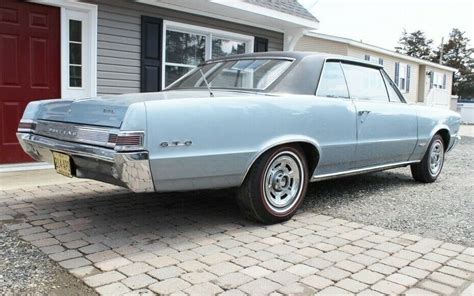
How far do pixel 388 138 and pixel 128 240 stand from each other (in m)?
3.05

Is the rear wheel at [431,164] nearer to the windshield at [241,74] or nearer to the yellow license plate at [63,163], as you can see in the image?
the windshield at [241,74]

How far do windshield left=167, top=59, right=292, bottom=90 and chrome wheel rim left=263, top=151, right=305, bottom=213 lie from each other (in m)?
0.69

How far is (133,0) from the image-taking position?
281 inches

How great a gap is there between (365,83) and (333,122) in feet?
3.35

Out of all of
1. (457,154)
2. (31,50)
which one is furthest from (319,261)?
(457,154)

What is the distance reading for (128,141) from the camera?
3.13 m

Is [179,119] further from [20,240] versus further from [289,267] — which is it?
[20,240]


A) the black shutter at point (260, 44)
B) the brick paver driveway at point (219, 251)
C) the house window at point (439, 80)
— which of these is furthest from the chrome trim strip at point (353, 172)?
the house window at point (439, 80)

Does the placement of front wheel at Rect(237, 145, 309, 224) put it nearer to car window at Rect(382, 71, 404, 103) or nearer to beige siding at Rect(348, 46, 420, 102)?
car window at Rect(382, 71, 404, 103)

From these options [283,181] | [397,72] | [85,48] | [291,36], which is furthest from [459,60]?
[283,181]

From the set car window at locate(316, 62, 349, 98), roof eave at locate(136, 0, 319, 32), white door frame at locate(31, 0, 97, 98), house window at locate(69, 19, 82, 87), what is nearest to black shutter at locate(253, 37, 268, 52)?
roof eave at locate(136, 0, 319, 32)

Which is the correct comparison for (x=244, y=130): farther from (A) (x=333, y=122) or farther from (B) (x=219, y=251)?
(A) (x=333, y=122)

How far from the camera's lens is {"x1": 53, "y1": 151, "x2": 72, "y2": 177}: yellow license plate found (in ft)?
12.0

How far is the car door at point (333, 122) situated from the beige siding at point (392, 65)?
1391 cm
